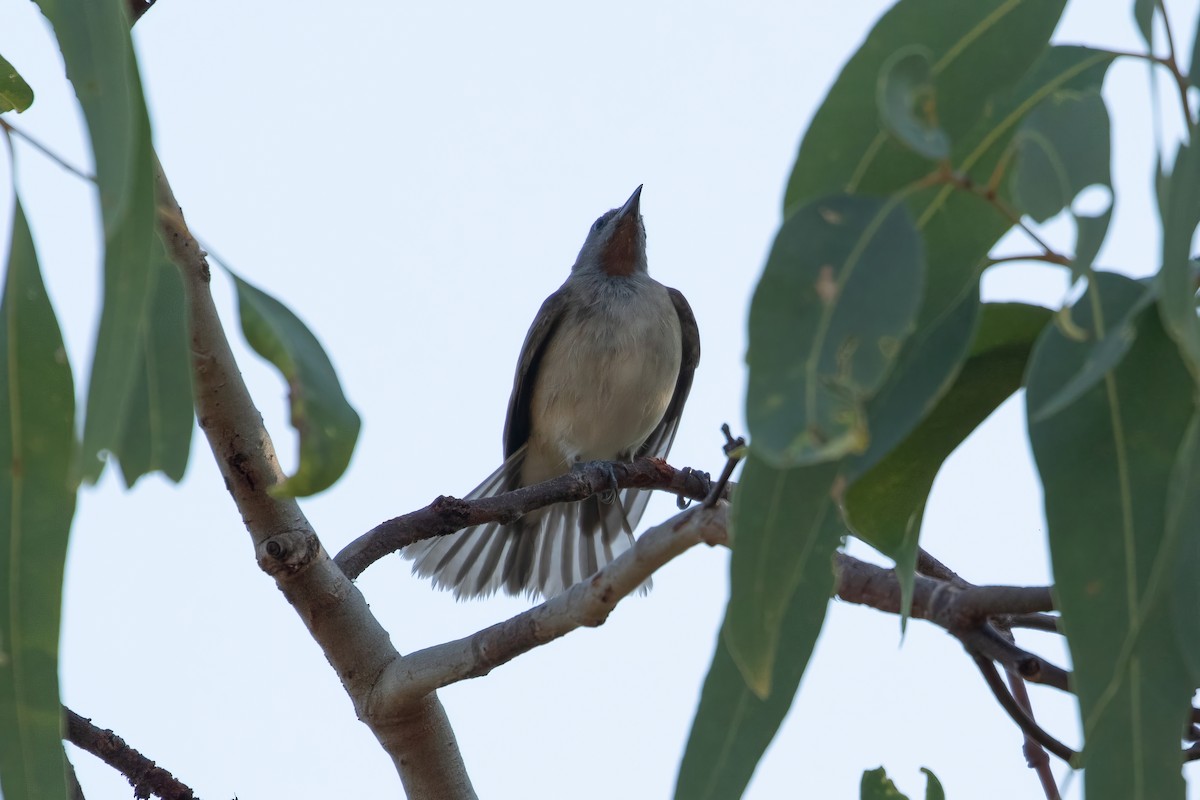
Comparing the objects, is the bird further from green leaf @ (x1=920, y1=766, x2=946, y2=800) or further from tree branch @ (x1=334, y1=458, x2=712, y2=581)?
green leaf @ (x1=920, y1=766, x2=946, y2=800)

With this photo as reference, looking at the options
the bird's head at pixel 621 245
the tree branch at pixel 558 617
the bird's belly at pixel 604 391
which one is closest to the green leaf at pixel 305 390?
the tree branch at pixel 558 617

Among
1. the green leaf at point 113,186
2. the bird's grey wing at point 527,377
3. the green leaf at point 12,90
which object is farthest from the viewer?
the bird's grey wing at point 527,377

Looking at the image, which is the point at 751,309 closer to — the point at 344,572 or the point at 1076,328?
the point at 1076,328

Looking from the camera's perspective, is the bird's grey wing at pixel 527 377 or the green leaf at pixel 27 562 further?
the bird's grey wing at pixel 527 377

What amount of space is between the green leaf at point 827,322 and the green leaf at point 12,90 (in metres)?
1.46

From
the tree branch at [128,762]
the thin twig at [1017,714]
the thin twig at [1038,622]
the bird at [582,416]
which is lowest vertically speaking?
the thin twig at [1017,714]

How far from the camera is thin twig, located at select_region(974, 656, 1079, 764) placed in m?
1.47

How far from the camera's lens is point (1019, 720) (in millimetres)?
1533

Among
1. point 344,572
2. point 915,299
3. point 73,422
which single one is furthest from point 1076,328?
point 344,572

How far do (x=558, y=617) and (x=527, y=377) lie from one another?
402 cm

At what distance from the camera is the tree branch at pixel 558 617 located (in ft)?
5.45

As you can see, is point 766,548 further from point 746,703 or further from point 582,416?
point 582,416

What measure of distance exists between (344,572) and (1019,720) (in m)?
1.38

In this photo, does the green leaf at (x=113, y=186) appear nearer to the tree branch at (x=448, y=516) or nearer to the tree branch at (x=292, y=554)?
the tree branch at (x=292, y=554)
